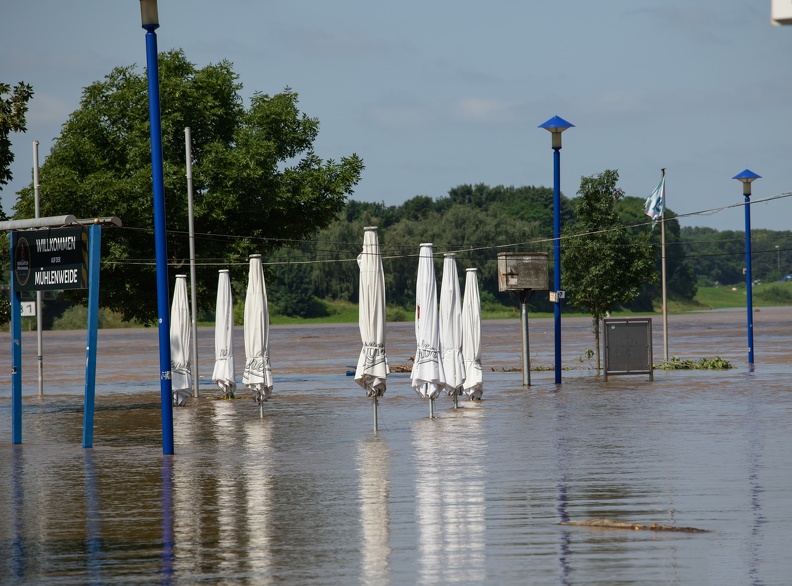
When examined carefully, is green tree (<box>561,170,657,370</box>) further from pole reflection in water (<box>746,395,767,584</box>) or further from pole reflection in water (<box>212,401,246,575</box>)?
pole reflection in water (<box>212,401,246,575</box>)

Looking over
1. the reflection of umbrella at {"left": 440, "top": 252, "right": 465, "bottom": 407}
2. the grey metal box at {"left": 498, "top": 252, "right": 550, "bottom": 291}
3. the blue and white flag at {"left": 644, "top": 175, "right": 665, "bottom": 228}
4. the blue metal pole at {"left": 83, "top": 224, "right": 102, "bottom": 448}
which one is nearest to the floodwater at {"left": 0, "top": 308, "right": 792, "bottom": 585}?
the reflection of umbrella at {"left": 440, "top": 252, "right": 465, "bottom": 407}

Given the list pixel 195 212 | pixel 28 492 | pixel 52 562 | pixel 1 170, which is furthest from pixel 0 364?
pixel 52 562

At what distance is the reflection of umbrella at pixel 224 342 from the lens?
90.5ft

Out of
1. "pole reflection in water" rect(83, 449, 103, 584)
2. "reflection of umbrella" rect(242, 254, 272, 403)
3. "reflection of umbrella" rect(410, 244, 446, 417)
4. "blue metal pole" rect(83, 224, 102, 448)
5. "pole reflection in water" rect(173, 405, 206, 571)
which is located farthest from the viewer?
"reflection of umbrella" rect(242, 254, 272, 403)

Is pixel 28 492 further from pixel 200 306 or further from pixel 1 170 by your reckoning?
pixel 200 306

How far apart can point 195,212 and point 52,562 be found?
2498 centimetres

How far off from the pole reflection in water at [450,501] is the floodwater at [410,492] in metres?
0.04

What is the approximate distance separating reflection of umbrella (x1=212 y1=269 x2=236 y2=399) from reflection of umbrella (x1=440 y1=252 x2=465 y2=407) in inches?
219

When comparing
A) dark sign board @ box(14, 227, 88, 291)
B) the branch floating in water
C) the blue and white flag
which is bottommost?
the branch floating in water

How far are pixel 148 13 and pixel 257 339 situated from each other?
30.8 feet

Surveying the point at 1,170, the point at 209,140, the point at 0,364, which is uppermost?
the point at 209,140

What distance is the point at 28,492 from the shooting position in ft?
45.3

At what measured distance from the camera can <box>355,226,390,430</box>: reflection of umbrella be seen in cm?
2080

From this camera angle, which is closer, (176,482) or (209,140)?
(176,482)
